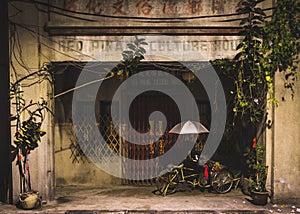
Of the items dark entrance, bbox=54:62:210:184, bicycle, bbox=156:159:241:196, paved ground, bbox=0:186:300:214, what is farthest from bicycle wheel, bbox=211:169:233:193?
dark entrance, bbox=54:62:210:184

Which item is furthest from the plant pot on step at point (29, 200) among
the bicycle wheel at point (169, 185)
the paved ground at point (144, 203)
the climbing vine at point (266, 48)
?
the climbing vine at point (266, 48)

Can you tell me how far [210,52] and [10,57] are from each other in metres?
5.60

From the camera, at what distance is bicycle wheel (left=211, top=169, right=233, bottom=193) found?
12.2 metres

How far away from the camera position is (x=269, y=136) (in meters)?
11.0

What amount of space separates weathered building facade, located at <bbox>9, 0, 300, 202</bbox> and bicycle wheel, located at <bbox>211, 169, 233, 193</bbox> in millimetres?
1525

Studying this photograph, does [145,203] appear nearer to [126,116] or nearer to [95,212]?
[95,212]

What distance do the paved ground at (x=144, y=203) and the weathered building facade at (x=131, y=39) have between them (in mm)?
591

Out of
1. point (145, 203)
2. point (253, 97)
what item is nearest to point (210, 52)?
point (253, 97)

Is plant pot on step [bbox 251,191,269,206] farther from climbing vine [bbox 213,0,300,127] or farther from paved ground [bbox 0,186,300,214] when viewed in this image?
climbing vine [bbox 213,0,300,127]

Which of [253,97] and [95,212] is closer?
[95,212]

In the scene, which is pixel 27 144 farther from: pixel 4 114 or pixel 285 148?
pixel 285 148

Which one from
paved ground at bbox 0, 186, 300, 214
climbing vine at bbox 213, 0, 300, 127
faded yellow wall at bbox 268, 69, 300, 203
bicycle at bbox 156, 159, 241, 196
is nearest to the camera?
paved ground at bbox 0, 186, 300, 214

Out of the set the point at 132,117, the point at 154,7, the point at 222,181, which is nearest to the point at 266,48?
the point at 154,7

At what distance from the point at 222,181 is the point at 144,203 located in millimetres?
2698
